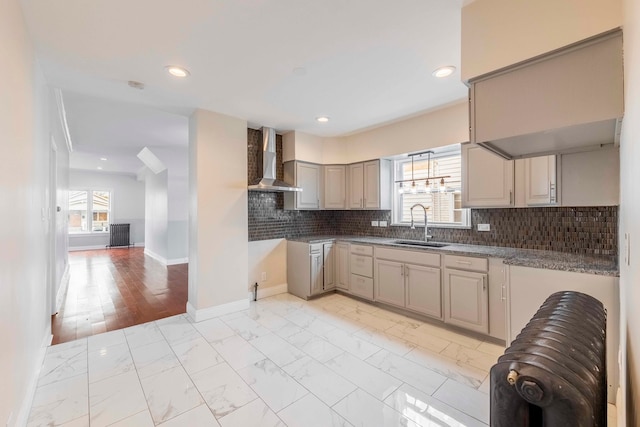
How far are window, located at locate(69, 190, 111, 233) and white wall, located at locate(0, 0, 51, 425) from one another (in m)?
8.61

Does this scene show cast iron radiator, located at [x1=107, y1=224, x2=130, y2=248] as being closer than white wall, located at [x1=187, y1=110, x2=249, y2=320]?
No

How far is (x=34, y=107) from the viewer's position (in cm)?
213

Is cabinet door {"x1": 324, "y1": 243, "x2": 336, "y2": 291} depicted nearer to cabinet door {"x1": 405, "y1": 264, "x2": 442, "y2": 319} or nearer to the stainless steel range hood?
the stainless steel range hood

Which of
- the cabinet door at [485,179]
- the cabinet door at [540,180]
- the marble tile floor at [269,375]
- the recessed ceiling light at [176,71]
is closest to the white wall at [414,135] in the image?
the cabinet door at [485,179]

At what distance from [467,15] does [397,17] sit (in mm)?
413

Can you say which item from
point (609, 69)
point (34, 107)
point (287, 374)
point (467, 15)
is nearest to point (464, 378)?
point (287, 374)

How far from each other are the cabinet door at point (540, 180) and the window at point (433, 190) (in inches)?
32.4

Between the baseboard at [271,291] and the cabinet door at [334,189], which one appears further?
the cabinet door at [334,189]

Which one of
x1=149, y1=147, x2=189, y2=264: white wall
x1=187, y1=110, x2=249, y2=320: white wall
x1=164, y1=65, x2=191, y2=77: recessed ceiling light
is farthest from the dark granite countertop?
x1=149, y1=147, x2=189, y2=264: white wall

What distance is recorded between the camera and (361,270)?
3.88 m

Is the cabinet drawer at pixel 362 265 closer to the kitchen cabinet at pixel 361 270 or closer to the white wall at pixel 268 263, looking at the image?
the kitchen cabinet at pixel 361 270

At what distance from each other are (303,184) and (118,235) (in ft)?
27.9

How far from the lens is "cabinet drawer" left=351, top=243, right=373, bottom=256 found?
12.3 ft

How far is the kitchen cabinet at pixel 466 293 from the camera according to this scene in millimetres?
2730
